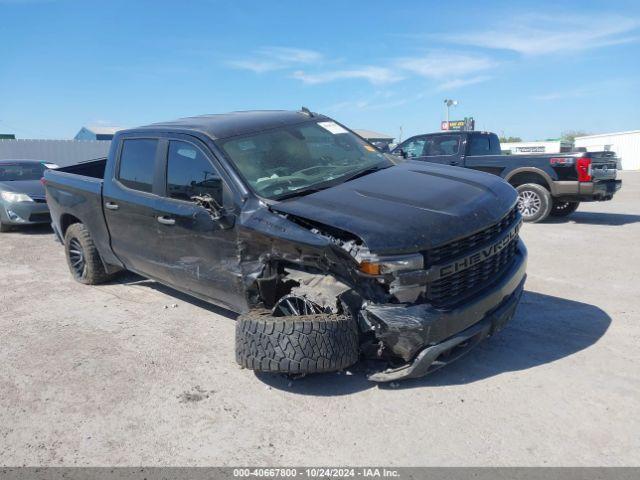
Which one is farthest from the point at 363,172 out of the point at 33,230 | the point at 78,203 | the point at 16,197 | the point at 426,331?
the point at 33,230

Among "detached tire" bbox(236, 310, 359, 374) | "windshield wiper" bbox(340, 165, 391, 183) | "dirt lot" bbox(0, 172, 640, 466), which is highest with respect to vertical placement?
"windshield wiper" bbox(340, 165, 391, 183)

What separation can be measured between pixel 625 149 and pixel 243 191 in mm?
43336

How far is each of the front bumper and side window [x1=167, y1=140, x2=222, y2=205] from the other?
6471 mm

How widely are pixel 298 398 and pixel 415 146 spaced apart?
29.6 feet

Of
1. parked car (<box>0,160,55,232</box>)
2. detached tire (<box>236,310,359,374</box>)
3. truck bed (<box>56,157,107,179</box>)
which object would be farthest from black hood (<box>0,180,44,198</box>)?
detached tire (<box>236,310,359,374</box>)

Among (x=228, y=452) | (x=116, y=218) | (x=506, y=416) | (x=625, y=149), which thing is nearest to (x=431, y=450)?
(x=506, y=416)

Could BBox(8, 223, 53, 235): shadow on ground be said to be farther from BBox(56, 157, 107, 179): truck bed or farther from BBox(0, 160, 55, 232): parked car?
BBox(56, 157, 107, 179): truck bed

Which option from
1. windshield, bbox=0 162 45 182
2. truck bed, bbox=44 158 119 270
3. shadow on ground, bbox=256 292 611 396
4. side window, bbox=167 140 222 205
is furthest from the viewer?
windshield, bbox=0 162 45 182

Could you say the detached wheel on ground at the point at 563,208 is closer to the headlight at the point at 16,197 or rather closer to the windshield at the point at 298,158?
the windshield at the point at 298,158

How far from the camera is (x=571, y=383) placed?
340 cm

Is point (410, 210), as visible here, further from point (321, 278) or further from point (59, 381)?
point (59, 381)

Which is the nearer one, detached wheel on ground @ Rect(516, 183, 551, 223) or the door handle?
the door handle

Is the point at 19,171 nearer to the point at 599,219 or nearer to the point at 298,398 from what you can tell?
the point at 298,398

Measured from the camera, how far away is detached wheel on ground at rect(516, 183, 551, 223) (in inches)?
380
